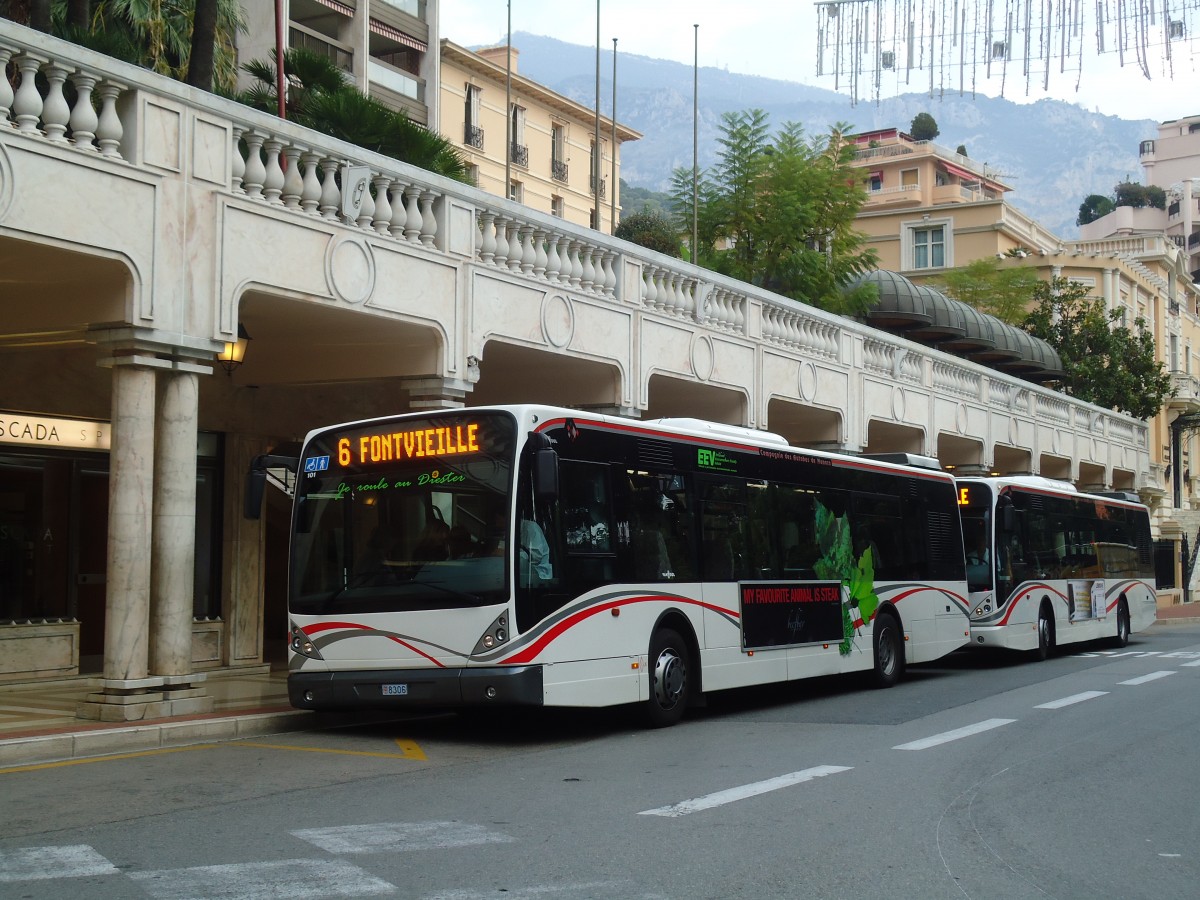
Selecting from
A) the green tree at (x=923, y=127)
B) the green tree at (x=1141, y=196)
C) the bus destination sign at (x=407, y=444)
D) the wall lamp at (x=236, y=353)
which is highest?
the green tree at (x=923, y=127)

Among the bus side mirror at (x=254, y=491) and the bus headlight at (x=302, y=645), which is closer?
the bus headlight at (x=302, y=645)

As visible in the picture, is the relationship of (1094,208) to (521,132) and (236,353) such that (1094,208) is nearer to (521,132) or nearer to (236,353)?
(521,132)

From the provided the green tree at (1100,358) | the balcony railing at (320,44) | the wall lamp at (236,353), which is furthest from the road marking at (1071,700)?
the balcony railing at (320,44)

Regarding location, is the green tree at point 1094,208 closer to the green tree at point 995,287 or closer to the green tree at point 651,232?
the green tree at point 651,232

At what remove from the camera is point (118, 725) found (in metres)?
11.9

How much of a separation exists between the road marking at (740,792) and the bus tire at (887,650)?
304 inches

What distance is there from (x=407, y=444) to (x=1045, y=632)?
14.8 metres

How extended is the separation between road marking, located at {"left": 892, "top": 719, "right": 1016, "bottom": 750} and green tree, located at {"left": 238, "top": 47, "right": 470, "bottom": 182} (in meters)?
11.9

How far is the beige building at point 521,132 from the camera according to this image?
195ft

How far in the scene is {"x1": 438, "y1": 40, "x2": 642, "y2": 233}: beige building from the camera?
59375 millimetres

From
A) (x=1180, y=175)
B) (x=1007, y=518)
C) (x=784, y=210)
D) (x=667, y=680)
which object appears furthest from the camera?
(x=1180, y=175)

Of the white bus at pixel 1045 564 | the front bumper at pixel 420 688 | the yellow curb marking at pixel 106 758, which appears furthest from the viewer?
the white bus at pixel 1045 564

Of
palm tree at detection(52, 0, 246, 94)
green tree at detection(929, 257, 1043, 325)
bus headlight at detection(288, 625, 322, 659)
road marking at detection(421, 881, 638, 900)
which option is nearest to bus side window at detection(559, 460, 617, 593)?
bus headlight at detection(288, 625, 322, 659)

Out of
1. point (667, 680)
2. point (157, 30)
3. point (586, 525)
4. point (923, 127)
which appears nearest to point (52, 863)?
point (586, 525)
